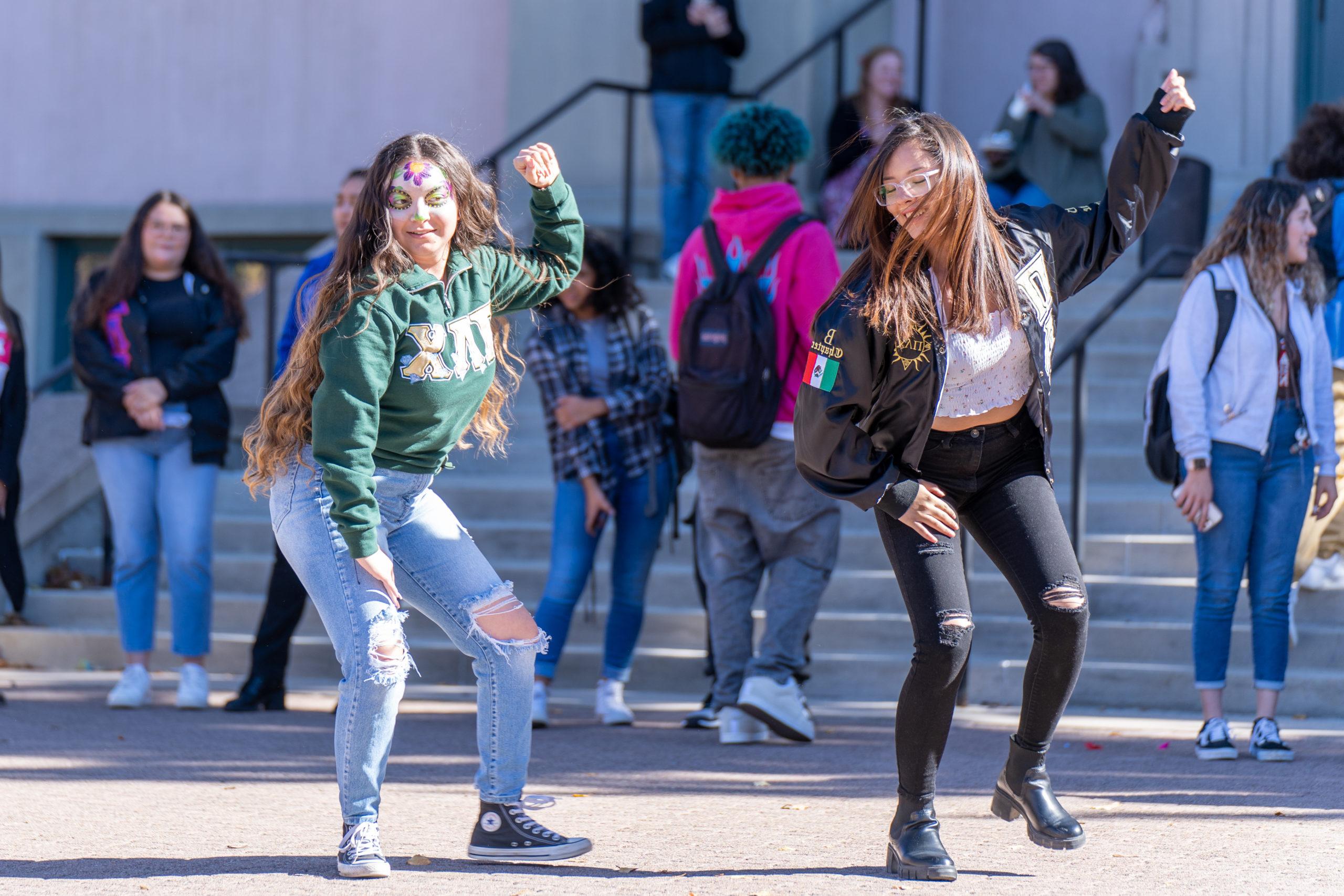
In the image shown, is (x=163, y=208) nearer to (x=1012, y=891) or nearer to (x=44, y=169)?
(x=1012, y=891)

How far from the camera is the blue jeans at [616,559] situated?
6.23 m

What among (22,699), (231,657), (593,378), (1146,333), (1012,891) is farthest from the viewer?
(1146,333)

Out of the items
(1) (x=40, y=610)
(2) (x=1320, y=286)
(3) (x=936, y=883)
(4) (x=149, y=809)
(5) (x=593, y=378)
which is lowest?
(1) (x=40, y=610)

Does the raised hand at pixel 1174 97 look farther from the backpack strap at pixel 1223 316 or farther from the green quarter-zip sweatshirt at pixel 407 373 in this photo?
the backpack strap at pixel 1223 316

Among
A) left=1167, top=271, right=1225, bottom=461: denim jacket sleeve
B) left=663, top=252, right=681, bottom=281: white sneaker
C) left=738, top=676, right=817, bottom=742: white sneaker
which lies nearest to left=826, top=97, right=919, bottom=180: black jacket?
left=663, top=252, right=681, bottom=281: white sneaker

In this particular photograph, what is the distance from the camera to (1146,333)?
348 inches

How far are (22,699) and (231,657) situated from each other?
0.95 metres

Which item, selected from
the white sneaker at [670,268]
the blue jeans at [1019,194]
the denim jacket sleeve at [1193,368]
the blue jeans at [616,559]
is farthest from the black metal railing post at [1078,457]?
the white sneaker at [670,268]

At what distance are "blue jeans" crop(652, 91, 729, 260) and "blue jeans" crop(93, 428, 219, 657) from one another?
11.8 feet

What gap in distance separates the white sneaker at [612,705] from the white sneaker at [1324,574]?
→ 2.70 meters

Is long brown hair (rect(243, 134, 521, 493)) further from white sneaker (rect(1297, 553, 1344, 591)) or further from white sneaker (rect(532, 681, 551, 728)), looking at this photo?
white sneaker (rect(1297, 553, 1344, 591))

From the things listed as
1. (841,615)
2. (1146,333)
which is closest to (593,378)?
(841,615)

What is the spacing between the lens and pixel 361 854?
388cm

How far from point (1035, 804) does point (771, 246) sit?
2460 millimetres
